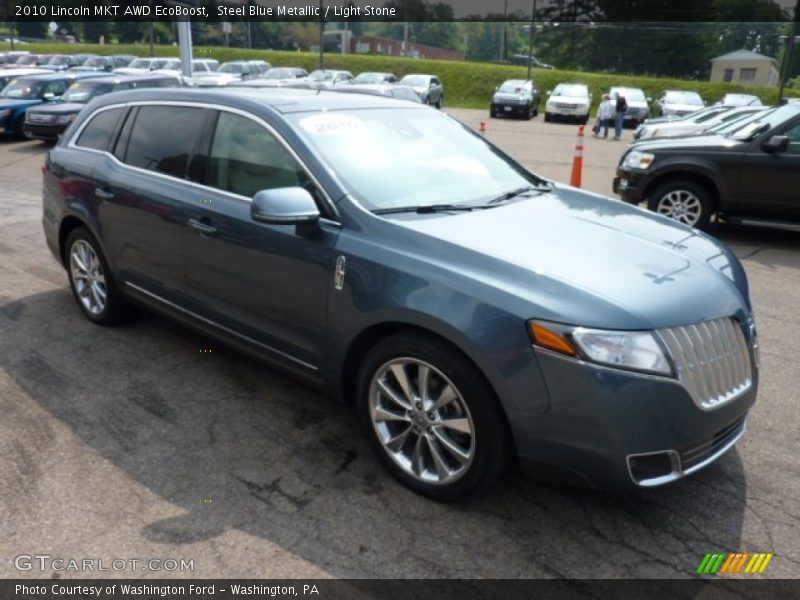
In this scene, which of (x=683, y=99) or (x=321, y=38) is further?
(x=321, y=38)

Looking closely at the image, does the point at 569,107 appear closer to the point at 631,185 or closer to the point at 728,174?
the point at 631,185

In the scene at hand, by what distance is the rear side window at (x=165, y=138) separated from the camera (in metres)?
4.14

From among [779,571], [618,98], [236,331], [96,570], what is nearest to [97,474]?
[96,570]

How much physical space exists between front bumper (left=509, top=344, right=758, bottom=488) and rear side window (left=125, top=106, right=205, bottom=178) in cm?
258

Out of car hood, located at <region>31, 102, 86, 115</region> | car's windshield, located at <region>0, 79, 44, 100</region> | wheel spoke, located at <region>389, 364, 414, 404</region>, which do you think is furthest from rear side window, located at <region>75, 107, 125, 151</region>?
car's windshield, located at <region>0, 79, 44, 100</region>

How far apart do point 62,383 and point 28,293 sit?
82.0 inches

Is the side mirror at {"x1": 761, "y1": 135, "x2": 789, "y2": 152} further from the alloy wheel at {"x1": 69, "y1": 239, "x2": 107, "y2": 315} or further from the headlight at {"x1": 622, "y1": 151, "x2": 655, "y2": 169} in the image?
the alloy wheel at {"x1": 69, "y1": 239, "x2": 107, "y2": 315}

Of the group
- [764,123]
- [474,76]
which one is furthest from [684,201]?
[474,76]

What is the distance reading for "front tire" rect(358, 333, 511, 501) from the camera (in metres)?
2.85

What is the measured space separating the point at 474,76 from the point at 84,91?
87.1ft

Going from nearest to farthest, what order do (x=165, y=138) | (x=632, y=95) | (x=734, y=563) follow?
1. (x=734, y=563)
2. (x=165, y=138)
3. (x=632, y=95)

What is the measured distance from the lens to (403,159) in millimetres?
3717

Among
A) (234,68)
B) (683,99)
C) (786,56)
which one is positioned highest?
(786,56)

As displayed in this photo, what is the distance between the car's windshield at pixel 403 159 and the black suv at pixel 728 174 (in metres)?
4.74
